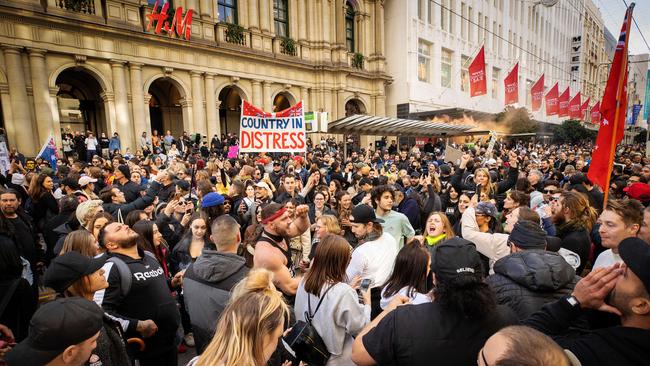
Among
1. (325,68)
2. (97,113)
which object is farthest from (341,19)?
(97,113)

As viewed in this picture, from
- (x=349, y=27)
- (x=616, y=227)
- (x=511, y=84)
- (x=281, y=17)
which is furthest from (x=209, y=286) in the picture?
(x=349, y=27)

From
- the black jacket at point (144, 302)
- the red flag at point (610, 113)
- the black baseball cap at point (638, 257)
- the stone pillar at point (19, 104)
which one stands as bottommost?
the black jacket at point (144, 302)

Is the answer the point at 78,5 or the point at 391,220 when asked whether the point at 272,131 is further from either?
the point at 78,5

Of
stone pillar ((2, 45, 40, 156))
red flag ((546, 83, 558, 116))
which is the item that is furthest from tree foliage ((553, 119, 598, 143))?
stone pillar ((2, 45, 40, 156))

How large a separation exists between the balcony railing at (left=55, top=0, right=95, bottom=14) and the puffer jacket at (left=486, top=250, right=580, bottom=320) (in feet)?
62.9

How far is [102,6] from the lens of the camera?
1568 cm

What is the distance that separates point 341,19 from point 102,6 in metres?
15.4

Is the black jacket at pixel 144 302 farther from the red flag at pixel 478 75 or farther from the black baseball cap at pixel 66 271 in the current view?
the red flag at pixel 478 75

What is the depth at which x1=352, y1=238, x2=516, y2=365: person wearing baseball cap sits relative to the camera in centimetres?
167

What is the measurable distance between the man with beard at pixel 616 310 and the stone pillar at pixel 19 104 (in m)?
18.4

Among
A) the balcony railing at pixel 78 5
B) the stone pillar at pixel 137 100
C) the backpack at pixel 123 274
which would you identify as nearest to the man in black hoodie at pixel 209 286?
the backpack at pixel 123 274

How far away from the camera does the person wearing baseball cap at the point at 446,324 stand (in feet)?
5.47

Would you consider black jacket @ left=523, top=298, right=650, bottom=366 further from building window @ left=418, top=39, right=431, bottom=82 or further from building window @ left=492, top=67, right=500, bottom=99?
building window @ left=492, top=67, right=500, bottom=99

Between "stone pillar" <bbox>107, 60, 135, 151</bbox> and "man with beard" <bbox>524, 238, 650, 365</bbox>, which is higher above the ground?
"stone pillar" <bbox>107, 60, 135, 151</bbox>
